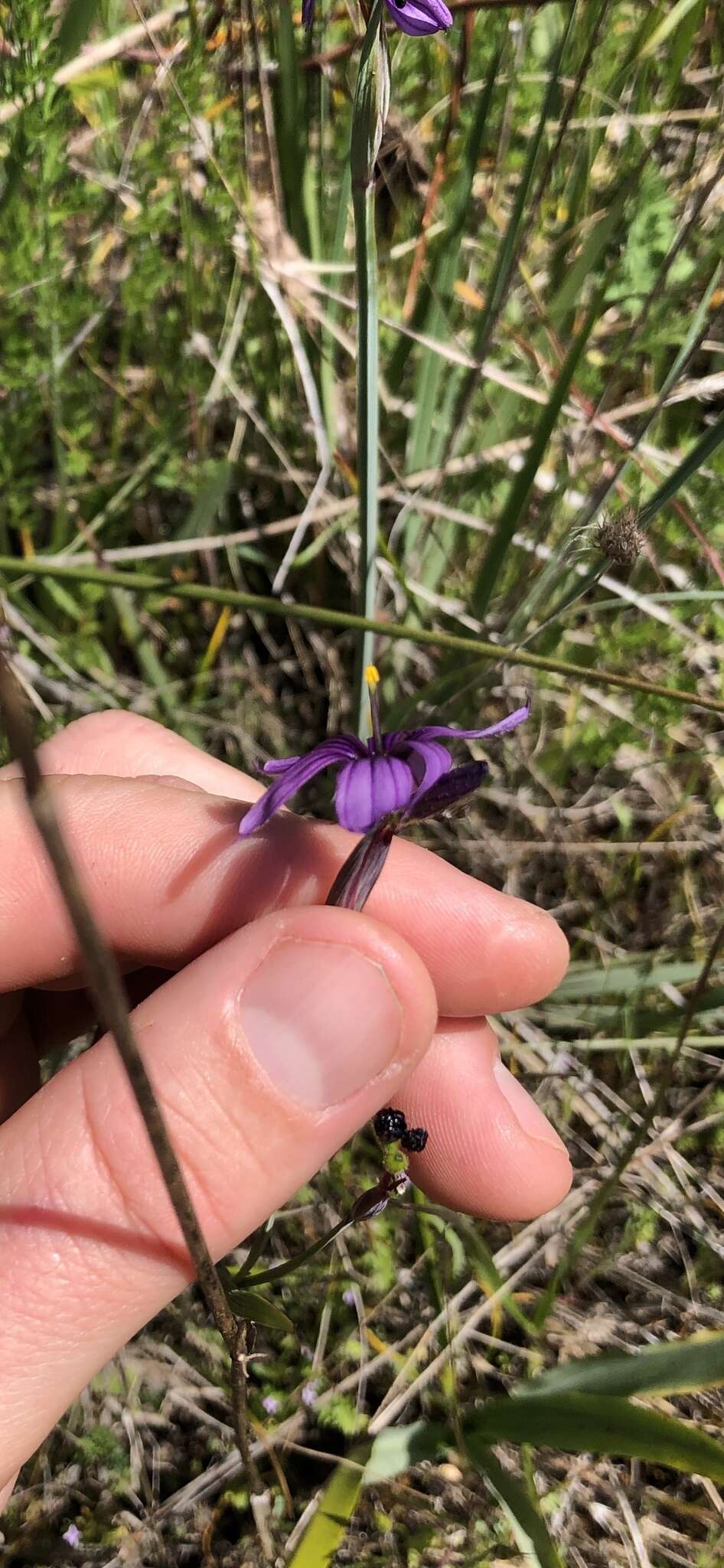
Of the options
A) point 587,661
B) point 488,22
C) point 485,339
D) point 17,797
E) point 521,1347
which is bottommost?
point 521,1347

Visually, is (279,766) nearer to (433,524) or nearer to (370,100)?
(370,100)

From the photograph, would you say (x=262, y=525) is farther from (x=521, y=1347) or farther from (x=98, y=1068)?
(x=521, y=1347)

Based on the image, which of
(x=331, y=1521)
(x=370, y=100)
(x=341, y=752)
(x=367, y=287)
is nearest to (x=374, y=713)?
(x=341, y=752)

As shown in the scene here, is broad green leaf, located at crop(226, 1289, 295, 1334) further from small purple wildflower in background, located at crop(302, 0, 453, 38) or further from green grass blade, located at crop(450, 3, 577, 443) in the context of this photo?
small purple wildflower in background, located at crop(302, 0, 453, 38)

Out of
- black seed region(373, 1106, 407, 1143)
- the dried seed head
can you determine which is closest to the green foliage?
the dried seed head

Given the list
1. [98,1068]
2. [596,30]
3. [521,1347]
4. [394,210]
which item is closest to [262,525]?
[394,210]

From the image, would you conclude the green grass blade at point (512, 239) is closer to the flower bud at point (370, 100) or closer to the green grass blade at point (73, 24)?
the flower bud at point (370, 100)

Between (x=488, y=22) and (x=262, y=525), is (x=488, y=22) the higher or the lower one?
the higher one
